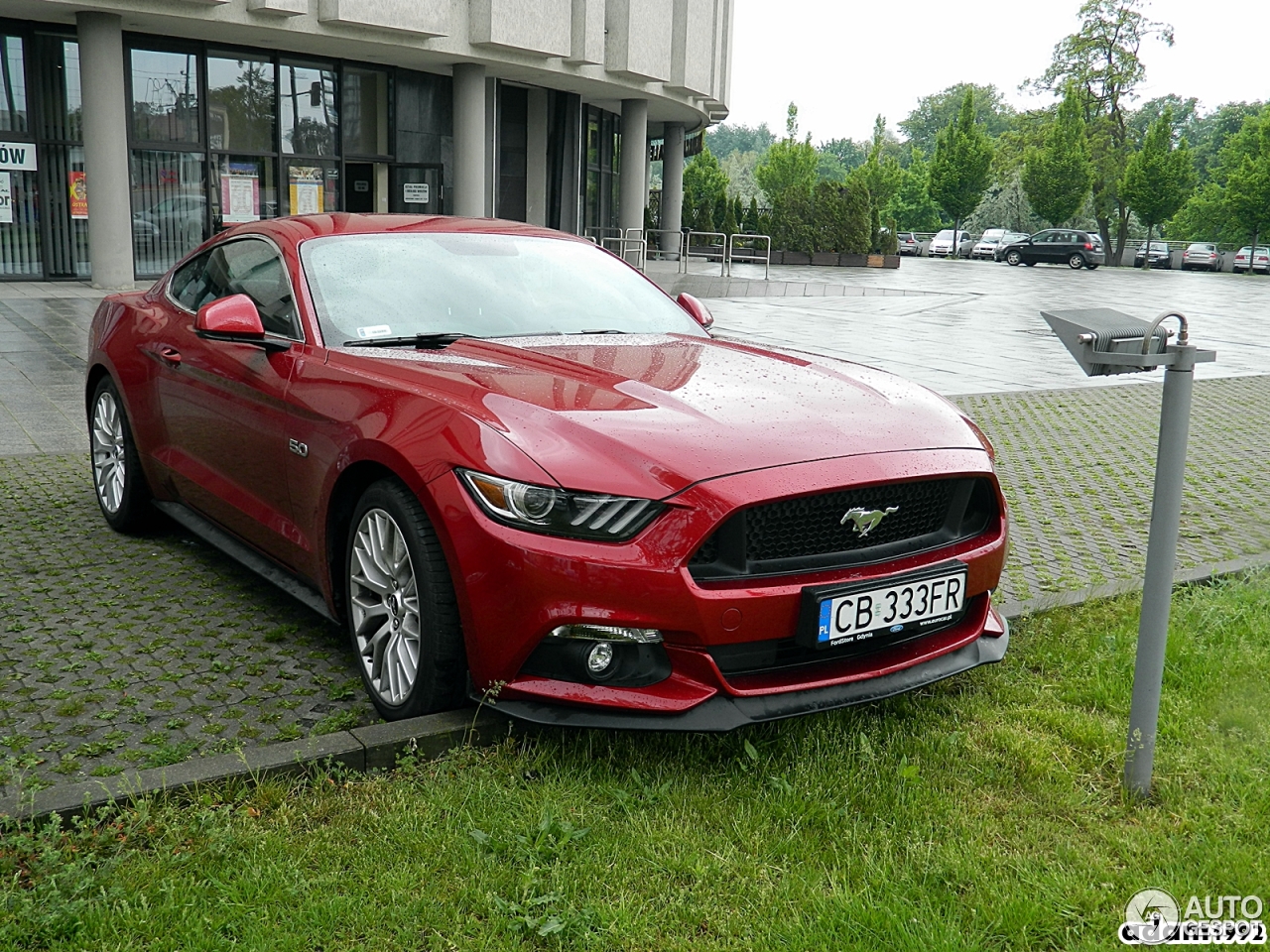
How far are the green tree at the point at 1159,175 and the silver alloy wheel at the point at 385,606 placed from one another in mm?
64160

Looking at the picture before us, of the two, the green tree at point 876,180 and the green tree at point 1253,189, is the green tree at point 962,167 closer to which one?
the green tree at point 876,180

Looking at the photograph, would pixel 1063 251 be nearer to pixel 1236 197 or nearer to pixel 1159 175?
pixel 1159 175

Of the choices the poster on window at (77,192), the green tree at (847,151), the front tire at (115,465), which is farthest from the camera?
the green tree at (847,151)

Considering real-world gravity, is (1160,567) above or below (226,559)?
above

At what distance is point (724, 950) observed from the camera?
2666 mm

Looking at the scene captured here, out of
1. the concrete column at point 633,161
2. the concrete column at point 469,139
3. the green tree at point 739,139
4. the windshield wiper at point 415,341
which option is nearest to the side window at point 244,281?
the windshield wiper at point 415,341

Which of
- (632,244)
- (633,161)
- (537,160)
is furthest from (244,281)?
(632,244)

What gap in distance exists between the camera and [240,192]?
24000 mm

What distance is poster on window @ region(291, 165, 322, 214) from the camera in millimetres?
24859

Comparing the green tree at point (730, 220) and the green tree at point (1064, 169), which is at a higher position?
the green tree at point (1064, 169)

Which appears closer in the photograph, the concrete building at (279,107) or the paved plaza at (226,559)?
the paved plaza at (226,559)

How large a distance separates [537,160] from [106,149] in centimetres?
1162

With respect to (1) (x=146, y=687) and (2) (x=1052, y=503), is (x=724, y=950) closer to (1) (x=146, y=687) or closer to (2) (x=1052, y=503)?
(1) (x=146, y=687)

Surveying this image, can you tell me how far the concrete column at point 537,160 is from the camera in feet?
98.5
